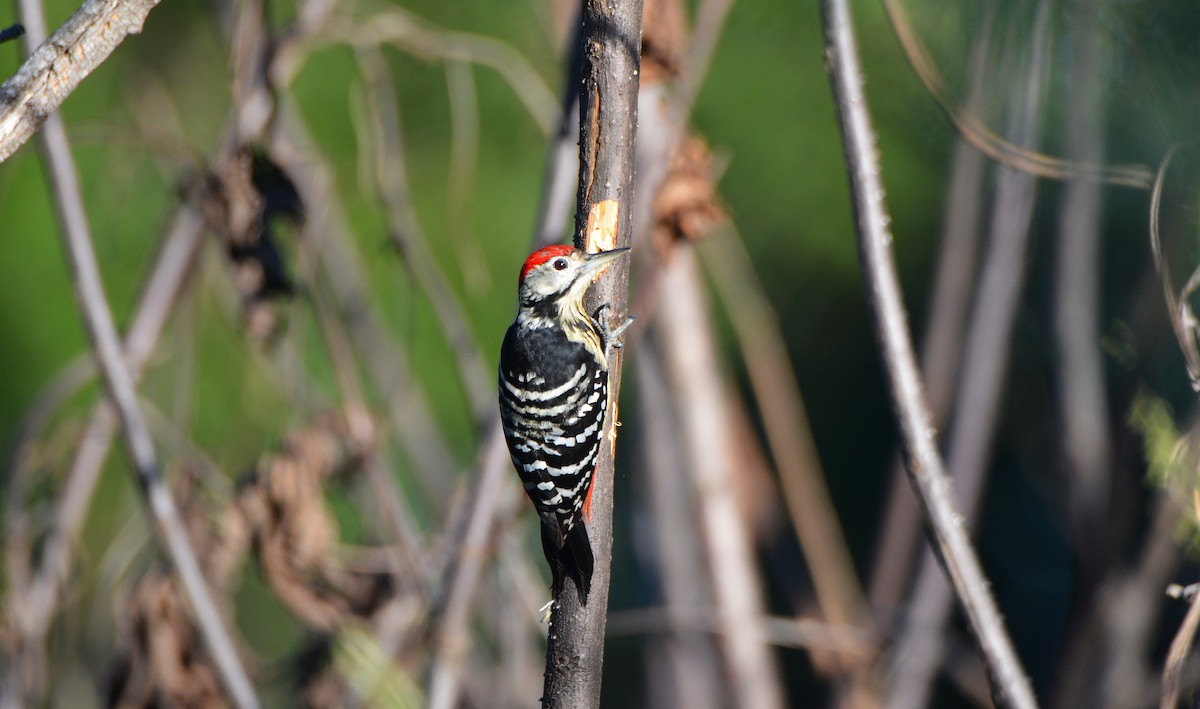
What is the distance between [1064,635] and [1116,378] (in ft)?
2.84

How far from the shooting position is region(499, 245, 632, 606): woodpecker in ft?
7.04

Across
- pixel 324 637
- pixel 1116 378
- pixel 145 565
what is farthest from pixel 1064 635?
pixel 145 565

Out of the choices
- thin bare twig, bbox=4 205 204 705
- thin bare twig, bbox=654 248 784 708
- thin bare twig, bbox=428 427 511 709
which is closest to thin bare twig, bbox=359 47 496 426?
thin bare twig, bbox=428 427 511 709

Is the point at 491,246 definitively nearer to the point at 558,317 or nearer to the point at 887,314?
the point at 558,317

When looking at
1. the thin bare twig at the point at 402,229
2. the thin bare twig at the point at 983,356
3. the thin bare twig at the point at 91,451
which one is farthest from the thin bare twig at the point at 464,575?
the thin bare twig at the point at 983,356

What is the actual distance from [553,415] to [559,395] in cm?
10

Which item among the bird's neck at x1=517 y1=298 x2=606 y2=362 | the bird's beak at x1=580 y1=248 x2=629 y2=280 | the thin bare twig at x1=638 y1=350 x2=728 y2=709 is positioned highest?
the bird's neck at x1=517 y1=298 x2=606 y2=362

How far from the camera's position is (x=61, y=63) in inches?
58.6

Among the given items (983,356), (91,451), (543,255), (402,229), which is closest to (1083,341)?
(983,356)

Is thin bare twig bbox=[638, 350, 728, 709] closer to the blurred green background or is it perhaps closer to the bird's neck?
the bird's neck

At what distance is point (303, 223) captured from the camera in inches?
117

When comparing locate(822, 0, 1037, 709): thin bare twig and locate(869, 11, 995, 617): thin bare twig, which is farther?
locate(869, 11, 995, 617): thin bare twig

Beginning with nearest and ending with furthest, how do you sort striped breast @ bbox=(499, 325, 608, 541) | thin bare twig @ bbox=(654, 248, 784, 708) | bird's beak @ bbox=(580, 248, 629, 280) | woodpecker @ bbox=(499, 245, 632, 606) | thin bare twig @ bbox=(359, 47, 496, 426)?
bird's beak @ bbox=(580, 248, 629, 280) < woodpecker @ bbox=(499, 245, 632, 606) < striped breast @ bbox=(499, 325, 608, 541) < thin bare twig @ bbox=(359, 47, 496, 426) < thin bare twig @ bbox=(654, 248, 784, 708)

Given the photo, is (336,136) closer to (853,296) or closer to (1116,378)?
(853,296)
